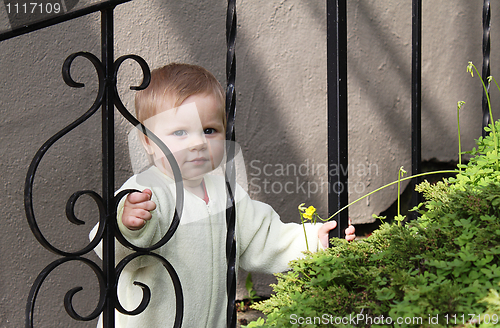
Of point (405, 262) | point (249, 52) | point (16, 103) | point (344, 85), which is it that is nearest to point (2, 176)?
point (16, 103)

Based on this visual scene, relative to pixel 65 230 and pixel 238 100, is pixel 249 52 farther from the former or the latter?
pixel 65 230

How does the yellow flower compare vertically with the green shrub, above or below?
above

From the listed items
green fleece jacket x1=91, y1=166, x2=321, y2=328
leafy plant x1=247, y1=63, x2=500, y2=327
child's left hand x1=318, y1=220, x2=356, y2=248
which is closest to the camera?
leafy plant x1=247, y1=63, x2=500, y2=327

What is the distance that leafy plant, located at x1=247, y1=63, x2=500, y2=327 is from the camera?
22.4 inches

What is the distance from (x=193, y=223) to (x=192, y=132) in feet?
0.98

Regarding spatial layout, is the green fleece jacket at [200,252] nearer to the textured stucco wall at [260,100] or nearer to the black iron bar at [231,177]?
the black iron bar at [231,177]

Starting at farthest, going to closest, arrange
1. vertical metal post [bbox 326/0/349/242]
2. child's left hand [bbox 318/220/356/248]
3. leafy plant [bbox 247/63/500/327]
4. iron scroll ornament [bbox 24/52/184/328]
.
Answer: child's left hand [bbox 318/220/356/248]
vertical metal post [bbox 326/0/349/242]
iron scroll ornament [bbox 24/52/184/328]
leafy plant [bbox 247/63/500/327]

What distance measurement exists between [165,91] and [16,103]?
798mm

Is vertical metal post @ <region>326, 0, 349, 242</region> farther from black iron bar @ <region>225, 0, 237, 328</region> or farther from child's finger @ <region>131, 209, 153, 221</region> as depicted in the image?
child's finger @ <region>131, 209, 153, 221</region>

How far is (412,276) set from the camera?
65 cm

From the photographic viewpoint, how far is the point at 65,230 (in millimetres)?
1790

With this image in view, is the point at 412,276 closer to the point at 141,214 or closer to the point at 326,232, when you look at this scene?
the point at 326,232

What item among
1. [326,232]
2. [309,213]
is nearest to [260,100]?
[326,232]

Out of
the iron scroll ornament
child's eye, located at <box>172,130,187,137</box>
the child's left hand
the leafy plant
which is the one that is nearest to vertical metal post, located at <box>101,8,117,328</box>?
the iron scroll ornament
